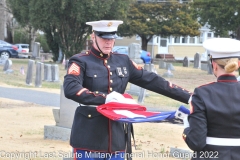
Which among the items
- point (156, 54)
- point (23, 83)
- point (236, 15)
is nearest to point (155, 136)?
point (23, 83)

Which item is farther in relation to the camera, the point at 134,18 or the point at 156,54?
the point at 156,54

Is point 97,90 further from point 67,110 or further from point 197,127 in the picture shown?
point 67,110

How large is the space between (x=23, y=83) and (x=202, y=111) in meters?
19.1

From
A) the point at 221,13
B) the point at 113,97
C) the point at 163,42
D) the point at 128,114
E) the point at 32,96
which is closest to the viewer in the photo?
the point at 113,97

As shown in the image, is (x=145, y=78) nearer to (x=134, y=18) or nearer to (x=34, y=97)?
(x=34, y=97)

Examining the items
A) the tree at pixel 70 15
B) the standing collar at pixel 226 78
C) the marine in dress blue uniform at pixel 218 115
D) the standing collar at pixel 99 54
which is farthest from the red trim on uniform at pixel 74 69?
the tree at pixel 70 15

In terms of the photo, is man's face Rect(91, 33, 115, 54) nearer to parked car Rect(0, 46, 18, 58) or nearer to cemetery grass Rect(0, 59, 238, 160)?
cemetery grass Rect(0, 59, 238, 160)

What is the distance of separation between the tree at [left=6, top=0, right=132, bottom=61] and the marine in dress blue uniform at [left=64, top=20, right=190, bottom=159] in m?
29.0

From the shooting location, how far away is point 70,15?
35.0m

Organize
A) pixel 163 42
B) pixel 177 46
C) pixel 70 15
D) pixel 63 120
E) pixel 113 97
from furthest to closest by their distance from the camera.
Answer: pixel 177 46, pixel 163 42, pixel 70 15, pixel 63 120, pixel 113 97

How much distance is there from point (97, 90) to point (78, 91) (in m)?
0.32

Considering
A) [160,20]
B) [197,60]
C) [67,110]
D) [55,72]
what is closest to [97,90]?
[67,110]

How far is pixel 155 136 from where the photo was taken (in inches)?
432

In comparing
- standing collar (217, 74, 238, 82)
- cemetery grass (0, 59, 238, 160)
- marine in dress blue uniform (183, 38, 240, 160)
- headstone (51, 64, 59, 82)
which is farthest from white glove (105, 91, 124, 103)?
headstone (51, 64, 59, 82)
